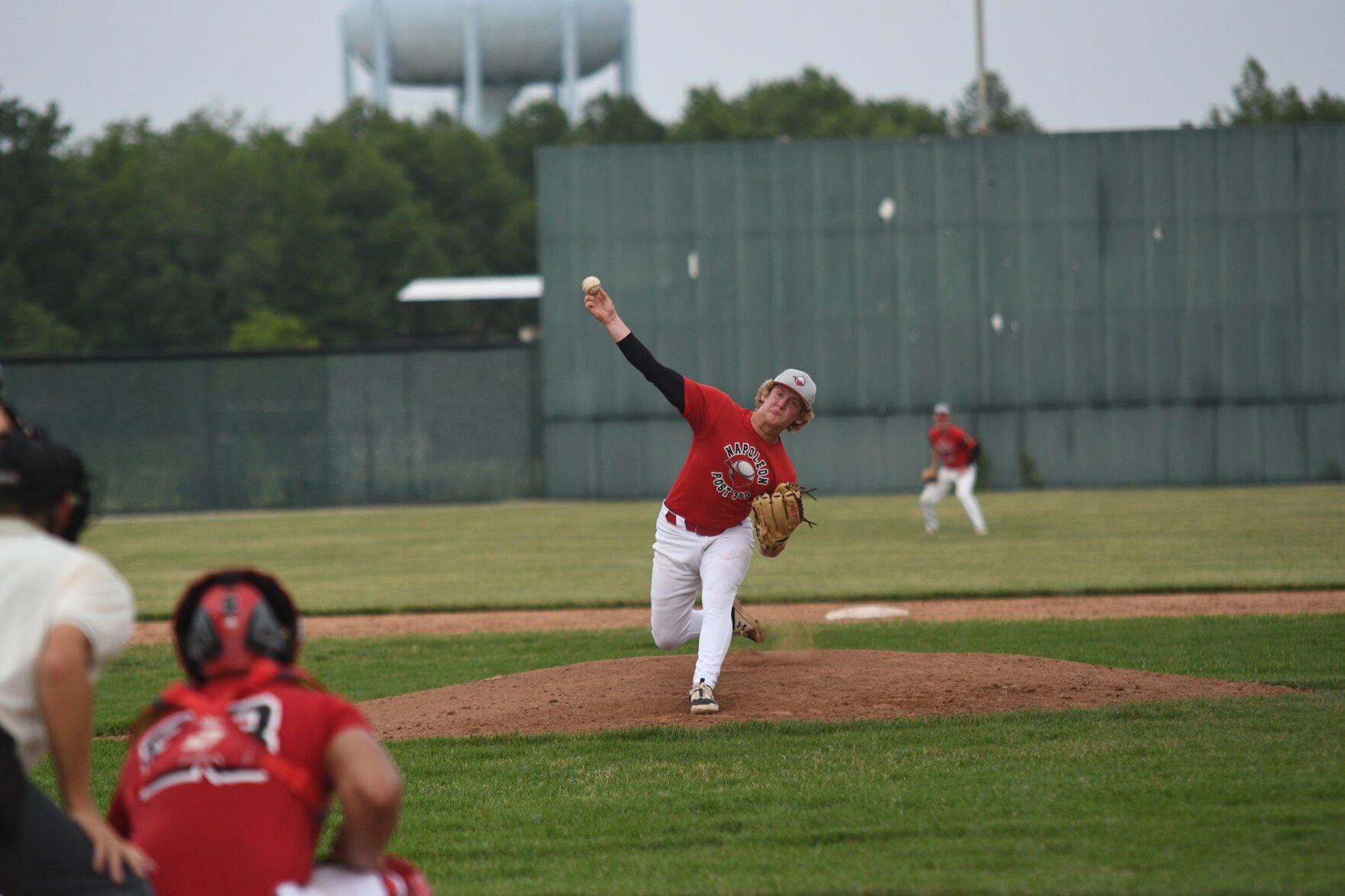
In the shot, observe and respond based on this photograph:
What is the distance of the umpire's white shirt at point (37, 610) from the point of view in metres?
3.30

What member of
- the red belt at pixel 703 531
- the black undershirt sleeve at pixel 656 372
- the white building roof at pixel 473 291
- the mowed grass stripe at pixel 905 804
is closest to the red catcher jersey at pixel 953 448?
the mowed grass stripe at pixel 905 804

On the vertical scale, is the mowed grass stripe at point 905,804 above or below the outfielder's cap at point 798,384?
below

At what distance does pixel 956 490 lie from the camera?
23.1 metres

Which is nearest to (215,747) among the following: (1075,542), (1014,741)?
(1014,741)

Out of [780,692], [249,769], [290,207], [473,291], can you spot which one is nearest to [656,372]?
[780,692]

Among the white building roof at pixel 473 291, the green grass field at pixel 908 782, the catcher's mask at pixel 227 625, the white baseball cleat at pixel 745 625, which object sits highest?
the white building roof at pixel 473 291

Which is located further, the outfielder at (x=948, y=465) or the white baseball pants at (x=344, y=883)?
the outfielder at (x=948, y=465)

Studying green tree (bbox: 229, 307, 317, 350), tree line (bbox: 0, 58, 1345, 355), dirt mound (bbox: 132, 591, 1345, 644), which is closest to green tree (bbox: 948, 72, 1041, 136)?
tree line (bbox: 0, 58, 1345, 355)

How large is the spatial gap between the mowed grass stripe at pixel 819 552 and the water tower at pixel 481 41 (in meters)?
49.9

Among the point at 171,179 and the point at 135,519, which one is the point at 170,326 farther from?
the point at 135,519

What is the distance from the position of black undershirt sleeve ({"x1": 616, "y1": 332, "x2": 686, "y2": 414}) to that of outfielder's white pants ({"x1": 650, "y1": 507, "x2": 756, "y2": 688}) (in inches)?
29.8

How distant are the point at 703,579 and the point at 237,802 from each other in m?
5.03

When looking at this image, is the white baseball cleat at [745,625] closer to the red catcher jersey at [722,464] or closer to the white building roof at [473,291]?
the red catcher jersey at [722,464]

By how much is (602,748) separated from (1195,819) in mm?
3006
